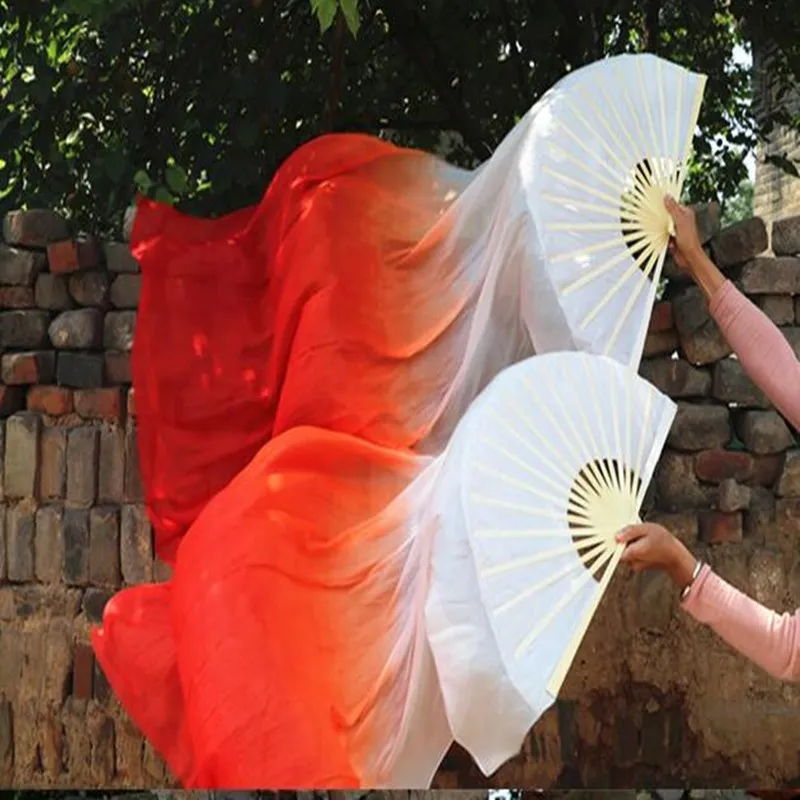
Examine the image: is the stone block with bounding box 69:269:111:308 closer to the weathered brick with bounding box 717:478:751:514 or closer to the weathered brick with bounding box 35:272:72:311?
the weathered brick with bounding box 35:272:72:311

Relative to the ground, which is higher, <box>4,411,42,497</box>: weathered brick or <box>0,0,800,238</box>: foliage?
<box>0,0,800,238</box>: foliage

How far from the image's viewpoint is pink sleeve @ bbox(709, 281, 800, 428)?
2291 mm

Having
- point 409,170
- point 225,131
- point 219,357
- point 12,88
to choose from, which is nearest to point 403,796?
point 219,357

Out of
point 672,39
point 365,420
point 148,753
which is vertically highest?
point 672,39

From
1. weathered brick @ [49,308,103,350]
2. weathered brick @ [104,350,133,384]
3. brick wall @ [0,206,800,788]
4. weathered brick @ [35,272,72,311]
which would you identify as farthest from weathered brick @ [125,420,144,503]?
weathered brick @ [35,272,72,311]

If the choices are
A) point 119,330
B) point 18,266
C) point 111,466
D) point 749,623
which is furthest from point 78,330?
point 749,623

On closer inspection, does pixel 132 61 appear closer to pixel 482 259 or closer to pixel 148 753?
pixel 482 259

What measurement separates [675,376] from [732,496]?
276 mm

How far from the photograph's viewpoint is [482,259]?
2.54 metres

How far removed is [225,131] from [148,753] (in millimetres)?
1374

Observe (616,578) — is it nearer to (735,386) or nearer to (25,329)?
(735,386)

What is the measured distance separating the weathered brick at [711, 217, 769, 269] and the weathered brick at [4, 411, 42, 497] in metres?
1.48

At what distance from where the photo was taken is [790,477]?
302cm

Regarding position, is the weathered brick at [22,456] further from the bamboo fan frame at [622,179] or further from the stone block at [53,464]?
the bamboo fan frame at [622,179]
